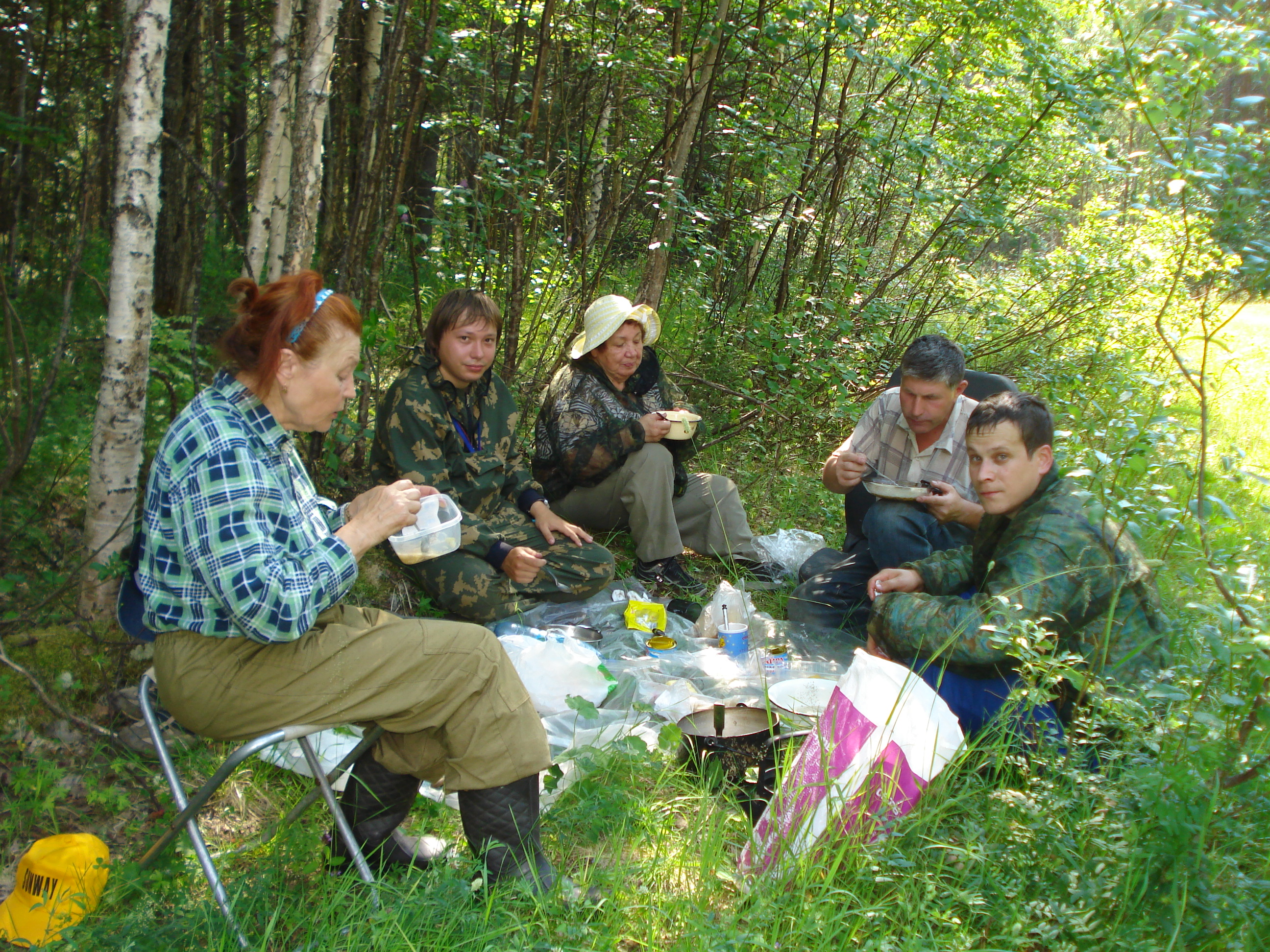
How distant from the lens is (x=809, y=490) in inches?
215

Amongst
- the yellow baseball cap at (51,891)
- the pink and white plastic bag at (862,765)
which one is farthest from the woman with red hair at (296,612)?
the pink and white plastic bag at (862,765)

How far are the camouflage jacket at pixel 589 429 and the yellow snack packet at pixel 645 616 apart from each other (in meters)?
0.80

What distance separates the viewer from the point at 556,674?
2926mm

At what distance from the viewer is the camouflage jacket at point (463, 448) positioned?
3.41 m

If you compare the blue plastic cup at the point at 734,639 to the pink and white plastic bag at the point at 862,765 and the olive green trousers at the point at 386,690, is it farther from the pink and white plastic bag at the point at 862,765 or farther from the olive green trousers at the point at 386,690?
the olive green trousers at the point at 386,690

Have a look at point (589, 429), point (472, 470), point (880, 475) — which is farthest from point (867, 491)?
point (472, 470)

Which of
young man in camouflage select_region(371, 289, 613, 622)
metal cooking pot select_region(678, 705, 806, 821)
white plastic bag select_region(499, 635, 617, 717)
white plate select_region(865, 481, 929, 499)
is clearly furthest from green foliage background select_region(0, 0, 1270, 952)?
white plate select_region(865, 481, 929, 499)

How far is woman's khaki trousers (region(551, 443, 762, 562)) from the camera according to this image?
13.4ft

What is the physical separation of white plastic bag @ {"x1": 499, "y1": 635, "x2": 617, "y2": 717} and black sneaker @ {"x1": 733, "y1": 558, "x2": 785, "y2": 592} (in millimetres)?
1323

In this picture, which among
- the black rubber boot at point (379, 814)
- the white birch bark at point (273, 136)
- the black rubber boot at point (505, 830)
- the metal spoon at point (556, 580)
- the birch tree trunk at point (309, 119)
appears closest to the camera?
the black rubber boot at point (505, 830)

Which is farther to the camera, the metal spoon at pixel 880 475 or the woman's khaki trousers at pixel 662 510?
the woman's khaki trousers at pixel 662 510

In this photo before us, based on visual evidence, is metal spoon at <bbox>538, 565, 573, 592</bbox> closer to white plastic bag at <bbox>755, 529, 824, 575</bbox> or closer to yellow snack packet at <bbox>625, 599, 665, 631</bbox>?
yellow snack packet at <bbox>625, 599, 665, 631</bbox>

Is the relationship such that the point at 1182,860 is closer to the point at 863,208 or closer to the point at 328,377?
the point at 328,377

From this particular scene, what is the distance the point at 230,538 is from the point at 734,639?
2161 millimetres
